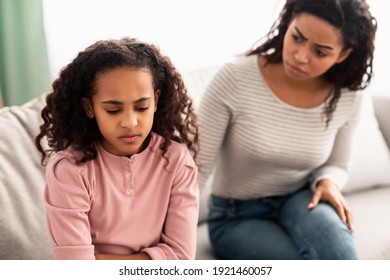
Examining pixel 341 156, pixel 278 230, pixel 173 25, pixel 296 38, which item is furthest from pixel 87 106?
pixel 173 25

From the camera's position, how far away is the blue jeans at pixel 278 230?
137 cm

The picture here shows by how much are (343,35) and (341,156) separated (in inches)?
15.7

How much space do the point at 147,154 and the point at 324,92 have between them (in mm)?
629

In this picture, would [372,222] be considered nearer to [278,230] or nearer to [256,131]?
[278,230]

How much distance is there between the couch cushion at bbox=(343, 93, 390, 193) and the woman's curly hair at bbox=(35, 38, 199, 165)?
35.8 inches

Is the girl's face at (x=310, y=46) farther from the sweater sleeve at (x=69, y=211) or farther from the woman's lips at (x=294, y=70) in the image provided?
the sweater sleeve at (x=69, y=211)

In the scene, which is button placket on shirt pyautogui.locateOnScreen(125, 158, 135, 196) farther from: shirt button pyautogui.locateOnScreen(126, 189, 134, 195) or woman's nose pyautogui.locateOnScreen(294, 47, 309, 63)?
woman's nose pyautogui.locateOnScreen(294, 47, 309, 63)

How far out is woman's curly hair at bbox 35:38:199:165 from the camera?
0.99m

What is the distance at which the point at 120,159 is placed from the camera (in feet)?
3.51

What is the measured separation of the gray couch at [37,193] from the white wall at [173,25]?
29 cm

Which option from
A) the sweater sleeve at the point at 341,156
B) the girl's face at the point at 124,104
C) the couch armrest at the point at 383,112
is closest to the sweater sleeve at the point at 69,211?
the girl's face at the point at 124,104

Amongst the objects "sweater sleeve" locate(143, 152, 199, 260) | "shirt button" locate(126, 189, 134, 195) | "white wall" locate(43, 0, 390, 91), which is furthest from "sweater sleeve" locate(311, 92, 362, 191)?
"shirt button" locate(126, 189, 134, 195)
